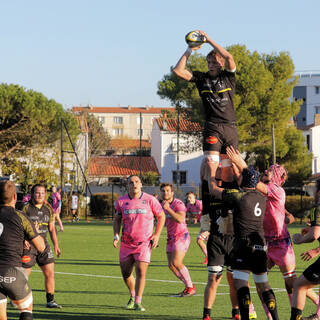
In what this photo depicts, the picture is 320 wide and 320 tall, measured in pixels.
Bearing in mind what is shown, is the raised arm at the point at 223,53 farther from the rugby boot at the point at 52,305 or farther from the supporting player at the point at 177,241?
the rugby boot at the point at 52,305

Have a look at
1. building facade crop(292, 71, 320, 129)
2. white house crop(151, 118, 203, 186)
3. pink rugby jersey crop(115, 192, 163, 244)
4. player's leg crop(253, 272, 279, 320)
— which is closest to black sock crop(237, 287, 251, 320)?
player's leg crop(253, 272, 279, 320)

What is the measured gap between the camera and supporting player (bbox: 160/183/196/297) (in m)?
13.4

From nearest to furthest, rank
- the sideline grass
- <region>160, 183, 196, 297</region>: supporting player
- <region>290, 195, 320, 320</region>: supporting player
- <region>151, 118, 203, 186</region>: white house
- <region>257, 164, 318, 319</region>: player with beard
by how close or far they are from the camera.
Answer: <region>290, 195, 320, 320</region>: supporting player, <region>257, 164, 318, 319</region>: player with beard, the sideline grass, <region>160, 183, 196, 297</region>: supporting player, <region>151, 118, 203, 186</region>: white house

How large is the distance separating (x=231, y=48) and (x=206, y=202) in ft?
154

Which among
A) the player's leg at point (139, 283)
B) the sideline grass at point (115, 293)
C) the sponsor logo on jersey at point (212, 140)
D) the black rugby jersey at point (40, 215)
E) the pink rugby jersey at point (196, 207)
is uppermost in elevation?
the sponsor logo on jersey at point (212, 140)

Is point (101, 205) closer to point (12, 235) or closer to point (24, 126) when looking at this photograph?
point (24, 126)

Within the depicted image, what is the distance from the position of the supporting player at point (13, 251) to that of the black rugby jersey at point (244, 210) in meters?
2.24

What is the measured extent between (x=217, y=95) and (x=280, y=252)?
2336 millimetres

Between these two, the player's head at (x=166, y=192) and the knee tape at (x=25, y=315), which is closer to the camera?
the knee tape at (x=25, y=315)

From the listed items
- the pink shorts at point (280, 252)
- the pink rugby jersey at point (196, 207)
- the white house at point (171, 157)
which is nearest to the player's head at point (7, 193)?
the pink shorts at point (280, 252)

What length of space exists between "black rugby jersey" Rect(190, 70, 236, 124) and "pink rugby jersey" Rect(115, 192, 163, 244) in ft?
9.47

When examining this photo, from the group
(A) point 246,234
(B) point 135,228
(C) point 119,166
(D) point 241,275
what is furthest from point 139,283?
(C) point 119,166

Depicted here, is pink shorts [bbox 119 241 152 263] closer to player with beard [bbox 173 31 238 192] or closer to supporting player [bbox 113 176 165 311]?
supporting player [bbox 113 176 165 311]

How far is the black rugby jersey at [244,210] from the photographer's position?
8492 mm
